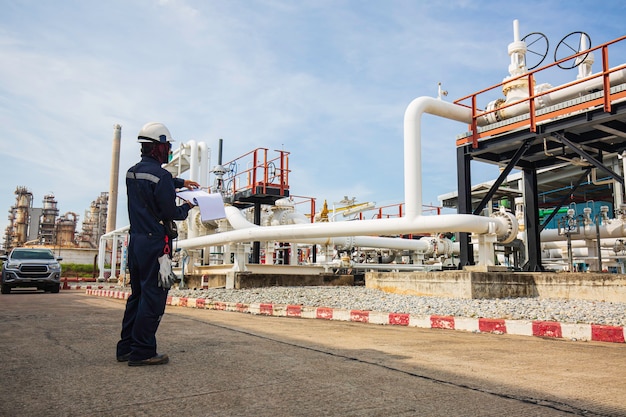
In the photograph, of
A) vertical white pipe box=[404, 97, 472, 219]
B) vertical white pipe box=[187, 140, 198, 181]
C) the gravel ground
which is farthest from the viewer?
vertical white pipe box=[187, 140, 198, 181]

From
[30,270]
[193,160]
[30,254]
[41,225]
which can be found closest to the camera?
[30,270]

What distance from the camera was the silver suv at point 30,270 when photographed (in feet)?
53.6

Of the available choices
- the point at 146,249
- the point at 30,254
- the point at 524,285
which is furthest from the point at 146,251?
the point at 30,254

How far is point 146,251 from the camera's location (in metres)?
3.55

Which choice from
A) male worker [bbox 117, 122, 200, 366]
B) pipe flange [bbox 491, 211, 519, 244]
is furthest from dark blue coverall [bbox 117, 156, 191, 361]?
pipe flange [bbox 491, 211, 519, 244]

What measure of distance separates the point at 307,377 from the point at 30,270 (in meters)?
16.8

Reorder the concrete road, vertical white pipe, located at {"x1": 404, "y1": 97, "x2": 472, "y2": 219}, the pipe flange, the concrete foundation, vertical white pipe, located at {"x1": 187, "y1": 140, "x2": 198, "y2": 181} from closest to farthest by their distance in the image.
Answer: the concrete road → the concrete foundation → vertical white pipe, located at {"x1": 404, "y1": 97, "x2": 472, "y2": 219} → the pipe flange → vertical white pipe, located at {"x1": 187, "y1": 140, "x2": 198, "y2": 181}

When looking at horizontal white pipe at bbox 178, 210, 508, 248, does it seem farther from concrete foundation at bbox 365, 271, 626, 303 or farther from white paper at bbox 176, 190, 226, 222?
white paper at bbox 176, 190, 226, 222

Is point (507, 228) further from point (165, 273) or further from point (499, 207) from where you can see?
point (165, 273)

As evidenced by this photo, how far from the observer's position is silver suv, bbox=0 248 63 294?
16328 mm

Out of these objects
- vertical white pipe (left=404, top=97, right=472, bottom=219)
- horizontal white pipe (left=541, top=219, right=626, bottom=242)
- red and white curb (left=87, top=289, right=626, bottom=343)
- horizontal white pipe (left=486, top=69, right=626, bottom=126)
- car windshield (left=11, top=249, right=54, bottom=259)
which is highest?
horizontal white pipe (left=486, top=69, right=626, bottom=126)

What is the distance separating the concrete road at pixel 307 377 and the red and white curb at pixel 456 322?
0.59m

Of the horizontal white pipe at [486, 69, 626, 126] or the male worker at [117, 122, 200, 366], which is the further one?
the horizontal white pipe at [486, 69, 626, 126]

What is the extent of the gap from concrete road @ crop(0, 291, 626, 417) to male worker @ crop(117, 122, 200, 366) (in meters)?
0.15
